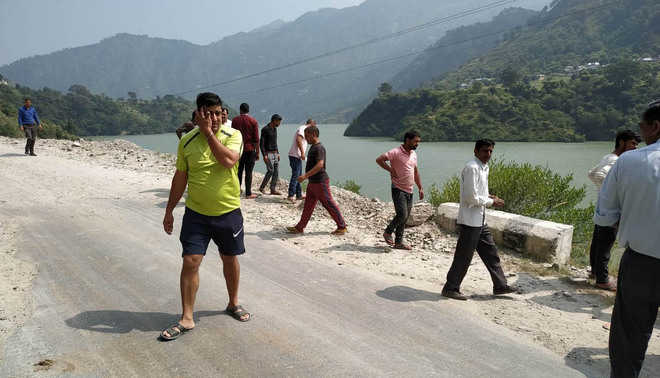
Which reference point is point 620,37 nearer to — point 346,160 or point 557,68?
point 557,68

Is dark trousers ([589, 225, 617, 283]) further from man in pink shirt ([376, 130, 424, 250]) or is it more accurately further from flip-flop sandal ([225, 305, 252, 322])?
flip-flop sandal ([225, 305, 252, 322])

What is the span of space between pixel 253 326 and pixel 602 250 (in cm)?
410

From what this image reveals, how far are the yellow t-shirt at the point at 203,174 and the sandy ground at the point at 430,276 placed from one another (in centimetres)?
183

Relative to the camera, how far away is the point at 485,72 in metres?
117

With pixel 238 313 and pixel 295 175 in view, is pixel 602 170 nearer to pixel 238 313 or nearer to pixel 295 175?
pixel 238 313

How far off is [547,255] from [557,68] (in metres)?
114

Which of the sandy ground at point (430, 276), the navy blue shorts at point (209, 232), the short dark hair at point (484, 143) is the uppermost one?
the short dark hair at point (484, 143)

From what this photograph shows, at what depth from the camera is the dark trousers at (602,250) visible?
4902 mm

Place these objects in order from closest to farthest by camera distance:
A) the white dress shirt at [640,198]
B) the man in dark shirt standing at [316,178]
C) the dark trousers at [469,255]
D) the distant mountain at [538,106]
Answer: the white dress shirt at [640,198]
the dark trousers at [469,255]
the man in dark shirt standing at [316,178]
the distant mountain at [538,106]

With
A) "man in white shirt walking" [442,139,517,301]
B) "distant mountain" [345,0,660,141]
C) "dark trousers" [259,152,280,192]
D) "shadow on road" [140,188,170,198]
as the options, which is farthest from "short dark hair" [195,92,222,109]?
"distant mountain" [345,0,660,141]

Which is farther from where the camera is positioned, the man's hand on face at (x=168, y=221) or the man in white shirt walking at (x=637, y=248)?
the man's hand on face at (x=168, y=221)

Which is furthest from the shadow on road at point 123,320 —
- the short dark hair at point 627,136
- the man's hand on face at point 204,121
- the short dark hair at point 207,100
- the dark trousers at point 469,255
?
the short dark hair at point 627,136

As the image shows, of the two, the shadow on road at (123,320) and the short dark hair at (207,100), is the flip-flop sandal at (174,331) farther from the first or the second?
the short dark hair at (207,100)

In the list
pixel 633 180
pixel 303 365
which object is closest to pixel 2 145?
pixel 303 365
